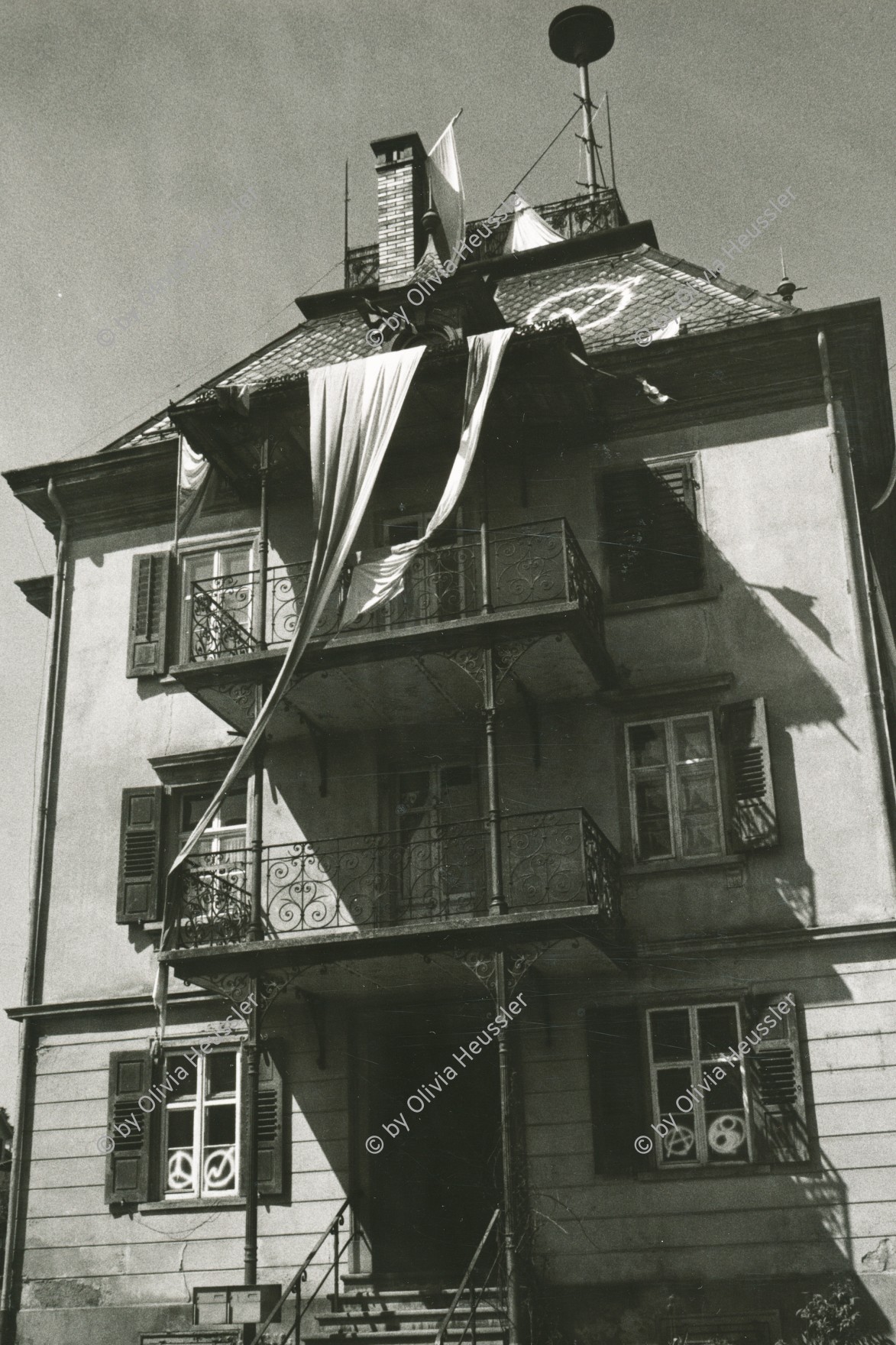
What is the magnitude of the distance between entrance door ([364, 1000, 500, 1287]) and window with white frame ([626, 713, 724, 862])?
8.71ft

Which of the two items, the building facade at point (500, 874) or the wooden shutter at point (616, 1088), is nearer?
the building facade at point (500, 874)

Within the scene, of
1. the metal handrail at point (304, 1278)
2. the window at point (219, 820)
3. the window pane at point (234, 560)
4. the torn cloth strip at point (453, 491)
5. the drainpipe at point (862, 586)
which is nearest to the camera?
the metal handrail at point (304, 1278)

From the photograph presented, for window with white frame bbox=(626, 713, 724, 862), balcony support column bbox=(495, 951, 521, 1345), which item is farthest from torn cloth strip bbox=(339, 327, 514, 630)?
balcony support column bbox=(495, 951, 521, 1345)

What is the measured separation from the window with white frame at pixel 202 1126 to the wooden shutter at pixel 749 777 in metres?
6.18

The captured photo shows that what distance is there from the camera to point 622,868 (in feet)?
53.2

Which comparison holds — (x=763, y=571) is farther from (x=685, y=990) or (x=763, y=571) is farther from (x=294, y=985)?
(x=294, y=985)

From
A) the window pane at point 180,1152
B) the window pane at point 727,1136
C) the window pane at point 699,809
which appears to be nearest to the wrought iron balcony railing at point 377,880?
the window pane at point 699,809

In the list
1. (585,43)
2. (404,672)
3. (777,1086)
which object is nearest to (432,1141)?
(777,1086)

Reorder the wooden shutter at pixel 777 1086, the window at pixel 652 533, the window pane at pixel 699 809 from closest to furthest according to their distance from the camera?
the wooden shutter at pixel 777 1086
the window pane at pixel 699 809
the window at pixel 652 533

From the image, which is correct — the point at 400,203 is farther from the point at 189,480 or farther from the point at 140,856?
the point at 140,856

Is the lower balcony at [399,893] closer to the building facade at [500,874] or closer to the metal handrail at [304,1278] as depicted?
the building facade at [500,874]

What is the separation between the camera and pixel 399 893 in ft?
56.0

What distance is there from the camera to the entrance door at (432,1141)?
16.2m

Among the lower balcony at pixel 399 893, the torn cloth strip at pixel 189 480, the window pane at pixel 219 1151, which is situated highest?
the torn cloth strip at pixel 189 480
